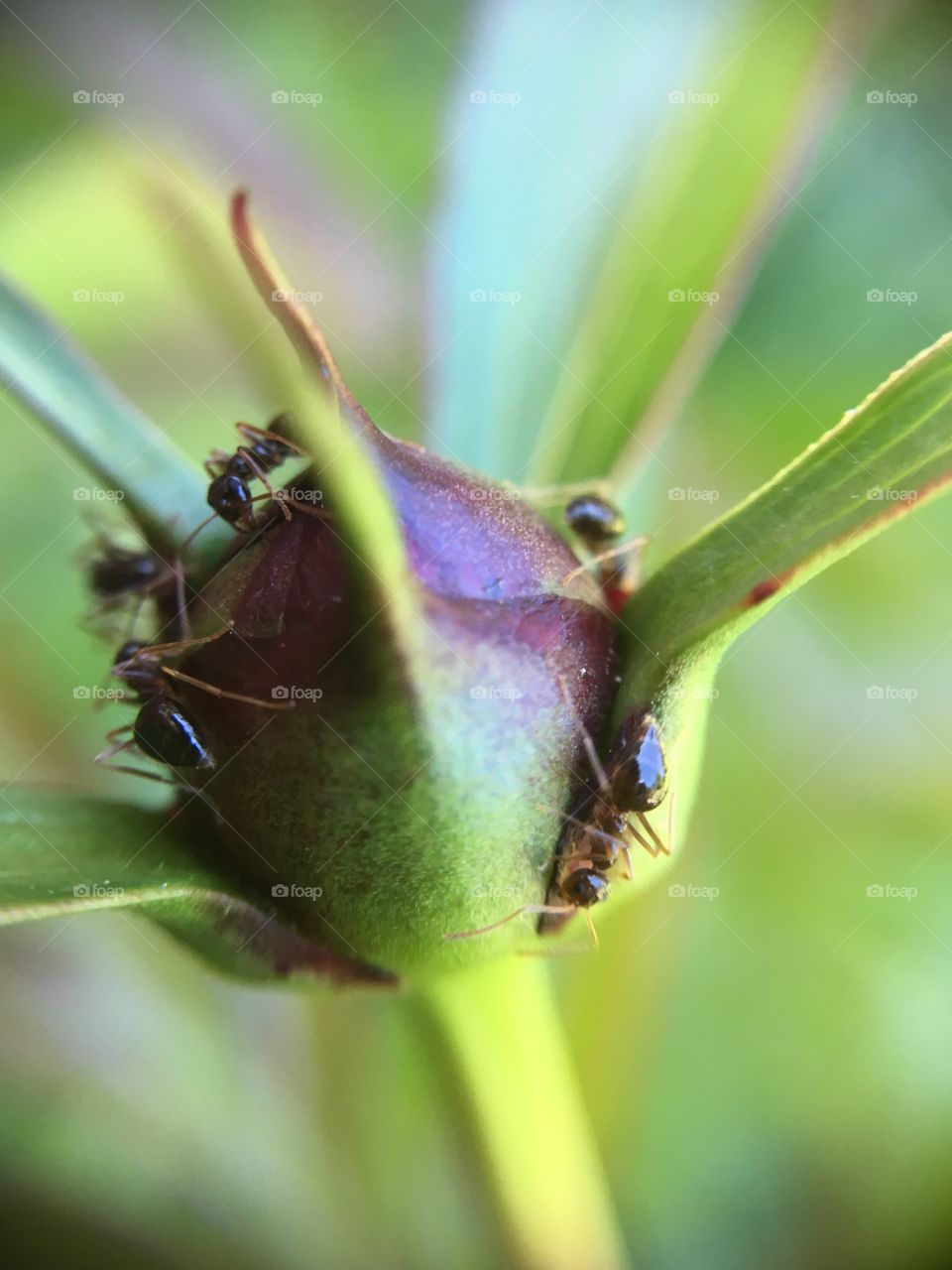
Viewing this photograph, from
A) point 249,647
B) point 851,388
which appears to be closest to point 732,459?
point 851,388

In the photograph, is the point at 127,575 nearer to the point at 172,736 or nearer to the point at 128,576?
the point at 128,576

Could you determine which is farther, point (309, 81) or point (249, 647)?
point (309, 81)

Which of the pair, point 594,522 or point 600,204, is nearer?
point 594,522

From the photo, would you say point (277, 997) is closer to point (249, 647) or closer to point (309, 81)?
point (249, 647)
